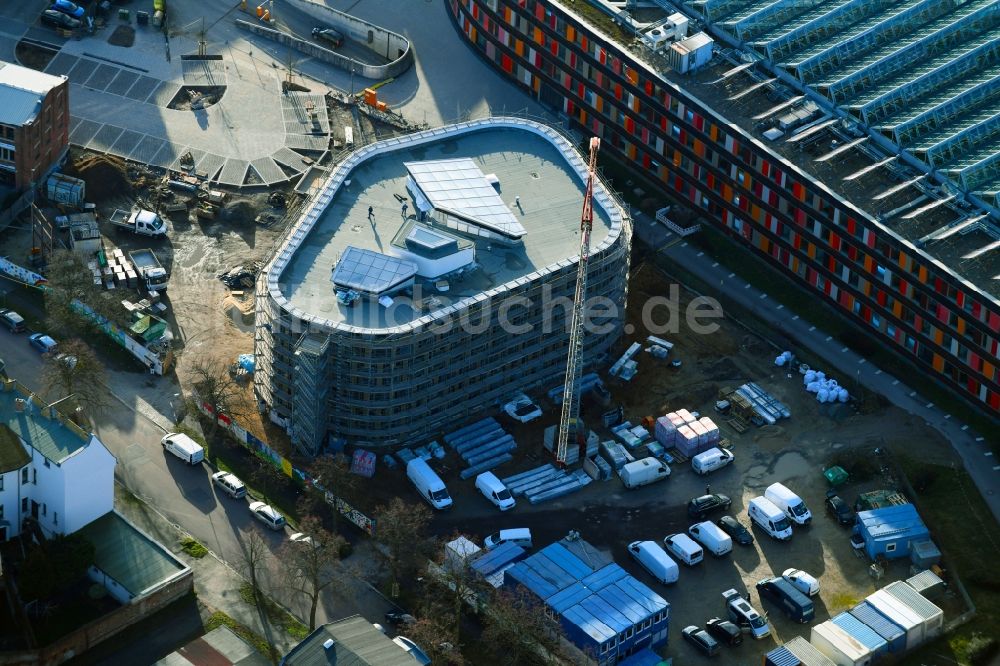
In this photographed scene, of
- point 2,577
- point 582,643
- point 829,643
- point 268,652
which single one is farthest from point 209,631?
point 829,643

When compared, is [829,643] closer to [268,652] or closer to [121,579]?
[268,652]

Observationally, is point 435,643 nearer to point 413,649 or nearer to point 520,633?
point 413,649

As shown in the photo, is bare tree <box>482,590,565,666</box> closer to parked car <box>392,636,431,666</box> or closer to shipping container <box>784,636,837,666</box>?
parked car <box>392,636,431,666</box>

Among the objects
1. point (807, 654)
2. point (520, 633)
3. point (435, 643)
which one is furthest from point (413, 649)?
point (807, 654)

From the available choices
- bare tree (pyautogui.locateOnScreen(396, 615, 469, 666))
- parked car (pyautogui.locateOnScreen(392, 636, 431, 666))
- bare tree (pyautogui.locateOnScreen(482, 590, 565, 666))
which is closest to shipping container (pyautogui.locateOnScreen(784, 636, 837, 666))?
bare tree (pyautogui.locateOnScreen(482, 590, 565, 666))

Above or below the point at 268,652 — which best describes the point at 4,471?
above

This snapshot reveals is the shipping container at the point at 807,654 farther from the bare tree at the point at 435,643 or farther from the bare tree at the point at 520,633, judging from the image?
the bare tree at the point at 435,643
